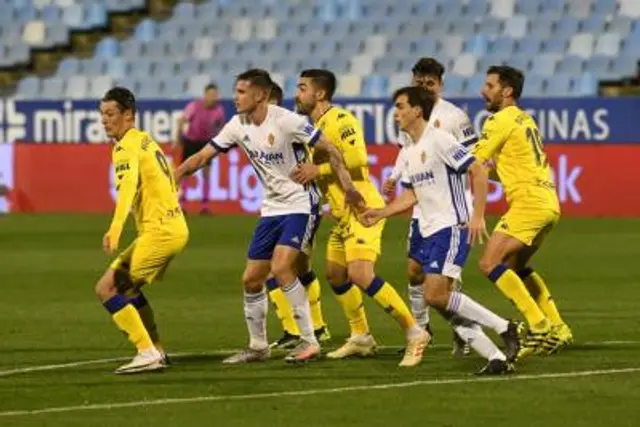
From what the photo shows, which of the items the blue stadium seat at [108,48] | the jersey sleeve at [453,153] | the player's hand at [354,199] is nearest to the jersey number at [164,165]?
the player's hand at [354,199]

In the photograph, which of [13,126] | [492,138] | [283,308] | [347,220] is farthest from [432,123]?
[13,126]

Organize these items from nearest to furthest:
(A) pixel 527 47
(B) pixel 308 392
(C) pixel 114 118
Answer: (B) pixel 308 392 < (C) pixel 114 118 < (A) pixel 527 47

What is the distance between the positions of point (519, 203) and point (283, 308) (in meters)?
1.96

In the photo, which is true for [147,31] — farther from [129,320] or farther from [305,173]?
[129,320]

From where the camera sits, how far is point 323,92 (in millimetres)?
13516

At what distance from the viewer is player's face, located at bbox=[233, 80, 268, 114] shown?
12.9 m

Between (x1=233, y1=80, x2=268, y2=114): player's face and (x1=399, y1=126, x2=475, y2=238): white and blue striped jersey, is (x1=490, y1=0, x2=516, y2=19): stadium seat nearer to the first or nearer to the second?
(x1=233, y1=80, x2=268, y2=114): player's face

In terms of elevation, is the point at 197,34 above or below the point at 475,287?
above

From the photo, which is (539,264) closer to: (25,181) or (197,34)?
(25,181)

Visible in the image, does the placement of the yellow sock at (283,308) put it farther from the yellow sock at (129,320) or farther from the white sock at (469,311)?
the white sock at (469,311)

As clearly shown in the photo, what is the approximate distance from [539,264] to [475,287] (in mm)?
2551

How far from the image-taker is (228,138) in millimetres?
13188

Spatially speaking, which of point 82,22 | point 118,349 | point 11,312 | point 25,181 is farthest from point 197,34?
point 118,349

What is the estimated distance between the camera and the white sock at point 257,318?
42.6 ft
